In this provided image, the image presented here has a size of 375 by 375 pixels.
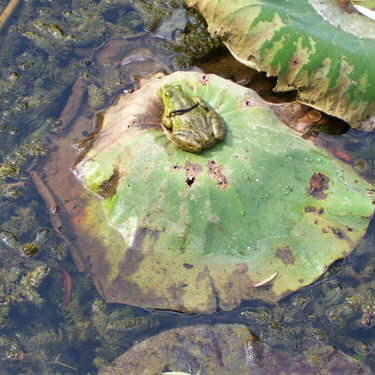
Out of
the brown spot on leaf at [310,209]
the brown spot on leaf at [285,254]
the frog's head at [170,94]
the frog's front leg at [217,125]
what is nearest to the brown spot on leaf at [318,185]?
the brown spot on leaf at [310,209]

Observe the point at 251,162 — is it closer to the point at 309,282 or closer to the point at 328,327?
the point at 309,282

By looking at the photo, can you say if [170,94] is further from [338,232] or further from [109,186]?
[338,232]

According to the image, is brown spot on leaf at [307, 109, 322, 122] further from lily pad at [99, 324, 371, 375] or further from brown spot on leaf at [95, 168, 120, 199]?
lily pad at [99, 324, 371, 375]

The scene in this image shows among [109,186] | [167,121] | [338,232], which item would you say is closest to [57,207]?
[109,186]

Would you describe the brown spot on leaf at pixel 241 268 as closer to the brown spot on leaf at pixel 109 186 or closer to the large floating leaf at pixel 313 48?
the brown spot on leaf at pixel 109 186

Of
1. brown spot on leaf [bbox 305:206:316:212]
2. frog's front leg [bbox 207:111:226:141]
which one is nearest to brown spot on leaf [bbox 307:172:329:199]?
brown spot on leaf [bbox 305:206:316:212]

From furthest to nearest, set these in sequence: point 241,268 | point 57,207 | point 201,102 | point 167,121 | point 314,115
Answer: point 314,115 < point 57,207 < point 201,102 < point 167,121 < point 241,268

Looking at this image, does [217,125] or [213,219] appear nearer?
[213,219]
